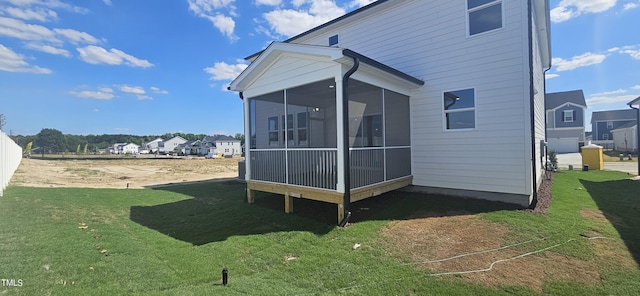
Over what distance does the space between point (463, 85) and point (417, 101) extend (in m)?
1.28

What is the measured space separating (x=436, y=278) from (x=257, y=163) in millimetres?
5577

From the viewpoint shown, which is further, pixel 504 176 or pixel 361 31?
pixel 361 31

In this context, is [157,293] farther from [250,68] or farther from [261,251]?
[250,68]

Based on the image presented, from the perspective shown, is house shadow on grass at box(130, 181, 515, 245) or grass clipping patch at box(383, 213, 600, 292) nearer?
grass clipping patch at box(383, 213, 600, 292)

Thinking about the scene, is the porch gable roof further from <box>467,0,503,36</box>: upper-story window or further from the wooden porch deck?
the wooden porch deck

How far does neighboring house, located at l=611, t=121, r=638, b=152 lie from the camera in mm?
30359

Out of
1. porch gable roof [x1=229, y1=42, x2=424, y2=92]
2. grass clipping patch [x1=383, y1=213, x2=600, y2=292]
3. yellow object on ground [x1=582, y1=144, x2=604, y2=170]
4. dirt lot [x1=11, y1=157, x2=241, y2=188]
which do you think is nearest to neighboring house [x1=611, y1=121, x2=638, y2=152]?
yellow object on ground [x1=582, y1=144, x2=604, y2=170]

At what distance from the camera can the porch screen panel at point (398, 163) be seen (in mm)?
7283

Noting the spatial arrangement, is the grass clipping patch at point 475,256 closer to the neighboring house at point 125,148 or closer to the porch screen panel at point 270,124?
the porch screen panel at point 270,124

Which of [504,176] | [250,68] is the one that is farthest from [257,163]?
[504,176]

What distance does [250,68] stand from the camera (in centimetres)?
745

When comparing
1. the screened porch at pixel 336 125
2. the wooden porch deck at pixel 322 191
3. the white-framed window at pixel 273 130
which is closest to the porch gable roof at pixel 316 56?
the screened porch at pixel 336 125

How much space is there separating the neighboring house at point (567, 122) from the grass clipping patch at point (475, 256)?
127 ft

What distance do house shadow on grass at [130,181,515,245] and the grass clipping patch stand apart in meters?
0.68
